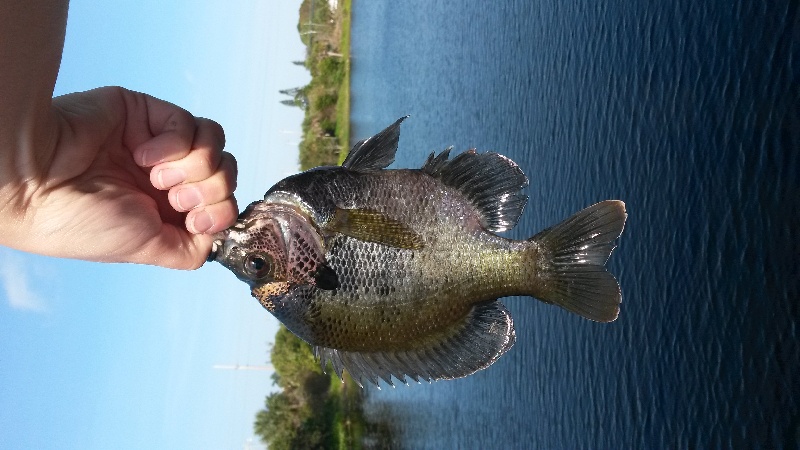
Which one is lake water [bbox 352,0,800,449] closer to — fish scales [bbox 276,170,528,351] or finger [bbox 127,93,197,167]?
fish scales [bbox 276,170,528,351]

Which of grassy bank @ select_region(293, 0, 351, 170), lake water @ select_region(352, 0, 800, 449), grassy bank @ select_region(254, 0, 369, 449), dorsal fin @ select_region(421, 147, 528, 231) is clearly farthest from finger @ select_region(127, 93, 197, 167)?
grassy bank @ select_region(293, 0, 351, 170)

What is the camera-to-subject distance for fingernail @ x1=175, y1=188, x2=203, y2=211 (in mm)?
3488

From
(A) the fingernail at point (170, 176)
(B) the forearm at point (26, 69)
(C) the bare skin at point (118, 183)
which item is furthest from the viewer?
(A) the fingernail at point (170, 176)

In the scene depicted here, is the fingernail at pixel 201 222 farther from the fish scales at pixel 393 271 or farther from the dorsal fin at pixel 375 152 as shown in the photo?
the dorsal fin at pixel 375 152

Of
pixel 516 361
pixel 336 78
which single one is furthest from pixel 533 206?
pixel 336 78

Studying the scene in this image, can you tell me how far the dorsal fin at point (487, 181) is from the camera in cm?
380

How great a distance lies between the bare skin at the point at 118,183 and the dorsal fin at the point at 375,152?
65 cm

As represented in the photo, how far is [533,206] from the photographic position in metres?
16.1

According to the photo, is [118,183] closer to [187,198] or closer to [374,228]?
[187,198]

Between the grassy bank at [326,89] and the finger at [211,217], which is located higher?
the grassy bank at [326,89]

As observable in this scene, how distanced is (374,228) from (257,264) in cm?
65

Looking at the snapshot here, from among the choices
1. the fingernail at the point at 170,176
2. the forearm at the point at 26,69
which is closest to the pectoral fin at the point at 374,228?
the fingernail at the point at 170,176

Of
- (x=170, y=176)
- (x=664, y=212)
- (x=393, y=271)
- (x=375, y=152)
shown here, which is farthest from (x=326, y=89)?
(x=170, y=176)

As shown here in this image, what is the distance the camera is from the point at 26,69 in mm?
2477
